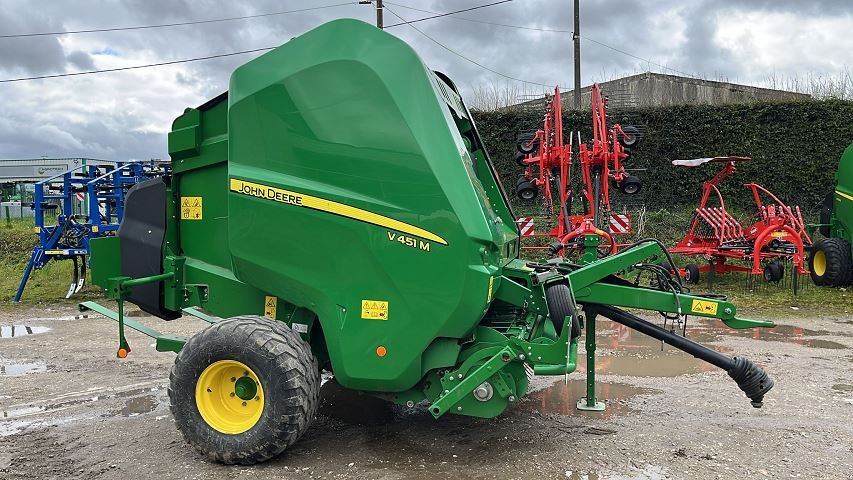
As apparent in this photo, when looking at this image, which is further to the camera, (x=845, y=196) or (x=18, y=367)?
(x=845, y=196)

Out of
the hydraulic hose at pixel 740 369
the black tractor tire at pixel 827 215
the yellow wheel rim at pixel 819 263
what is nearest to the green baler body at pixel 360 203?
the hydraulic hose at pixel 740 369

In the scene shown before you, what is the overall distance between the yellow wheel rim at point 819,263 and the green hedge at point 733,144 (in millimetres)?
4036

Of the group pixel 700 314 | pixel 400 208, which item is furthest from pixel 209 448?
pixel 700 314

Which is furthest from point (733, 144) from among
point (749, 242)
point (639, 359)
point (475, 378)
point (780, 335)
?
point (475, 378)

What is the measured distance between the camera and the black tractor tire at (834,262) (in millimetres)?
10250

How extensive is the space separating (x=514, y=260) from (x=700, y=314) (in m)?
1.43

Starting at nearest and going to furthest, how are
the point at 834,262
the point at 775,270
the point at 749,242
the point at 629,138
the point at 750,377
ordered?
the point at 750,377, the point at 834,262, the point at 775,270, the point at 749,242, the point at 629,138

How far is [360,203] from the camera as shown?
3617 mm

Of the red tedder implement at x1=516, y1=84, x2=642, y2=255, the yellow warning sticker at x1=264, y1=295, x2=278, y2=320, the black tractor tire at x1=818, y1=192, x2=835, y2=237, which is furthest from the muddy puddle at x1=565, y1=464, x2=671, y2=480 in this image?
the black tractor tire at x1=818, y1=192, x2=835, y2=237

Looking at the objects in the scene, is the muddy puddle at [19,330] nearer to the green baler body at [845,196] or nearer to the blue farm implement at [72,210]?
the blue farm implement at [72,210]

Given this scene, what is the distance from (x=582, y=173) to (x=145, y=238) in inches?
308

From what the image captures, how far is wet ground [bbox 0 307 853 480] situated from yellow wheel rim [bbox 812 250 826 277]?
4.91 m

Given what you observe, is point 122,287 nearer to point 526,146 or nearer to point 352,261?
point 352,261

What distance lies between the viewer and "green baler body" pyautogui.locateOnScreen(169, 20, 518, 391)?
3.55m
